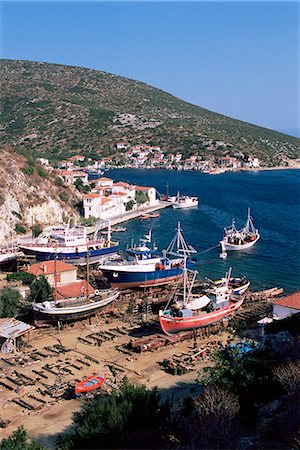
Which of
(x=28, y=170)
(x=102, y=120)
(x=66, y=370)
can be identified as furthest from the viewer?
(x=102, y=120)

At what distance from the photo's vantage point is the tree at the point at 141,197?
48.1 metres

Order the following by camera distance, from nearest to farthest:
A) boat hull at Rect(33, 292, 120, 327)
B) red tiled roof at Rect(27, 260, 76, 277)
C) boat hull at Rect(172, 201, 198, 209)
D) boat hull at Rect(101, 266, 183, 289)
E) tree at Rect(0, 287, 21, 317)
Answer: boat hull at Rect(33, 292, 120, 327), tree at Rect(0, 287, 21, 317), red tiled roof at Rect(27, 260, 76, 277), boat hull at Rect(101, 266, 183, 289), boat hull at Rect(172, 201, 198, 209)

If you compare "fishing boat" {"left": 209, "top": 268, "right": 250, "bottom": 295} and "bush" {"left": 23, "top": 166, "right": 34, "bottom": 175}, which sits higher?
"bush" {"left": 23, "top": 166, "right": 34, "bottom": 175}

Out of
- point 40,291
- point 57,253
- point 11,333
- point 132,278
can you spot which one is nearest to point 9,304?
point 40,291

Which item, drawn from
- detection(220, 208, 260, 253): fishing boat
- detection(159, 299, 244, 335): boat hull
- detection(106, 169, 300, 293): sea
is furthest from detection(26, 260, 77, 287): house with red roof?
detection(220, 208, 260, 253): fishing boat

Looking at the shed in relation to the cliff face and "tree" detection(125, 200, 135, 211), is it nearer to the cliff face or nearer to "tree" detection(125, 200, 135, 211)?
the cliff face

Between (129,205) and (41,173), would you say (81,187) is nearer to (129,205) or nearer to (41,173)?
(129,205)

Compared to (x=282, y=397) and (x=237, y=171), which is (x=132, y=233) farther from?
(x=237, y=171)

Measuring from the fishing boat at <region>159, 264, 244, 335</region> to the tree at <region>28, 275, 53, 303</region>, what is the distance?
4.37m

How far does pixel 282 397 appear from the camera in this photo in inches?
372

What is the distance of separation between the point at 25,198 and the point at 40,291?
53.9 feet

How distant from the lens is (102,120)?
10706cm

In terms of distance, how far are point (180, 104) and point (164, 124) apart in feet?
110

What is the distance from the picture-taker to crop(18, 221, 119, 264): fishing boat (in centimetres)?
2734
